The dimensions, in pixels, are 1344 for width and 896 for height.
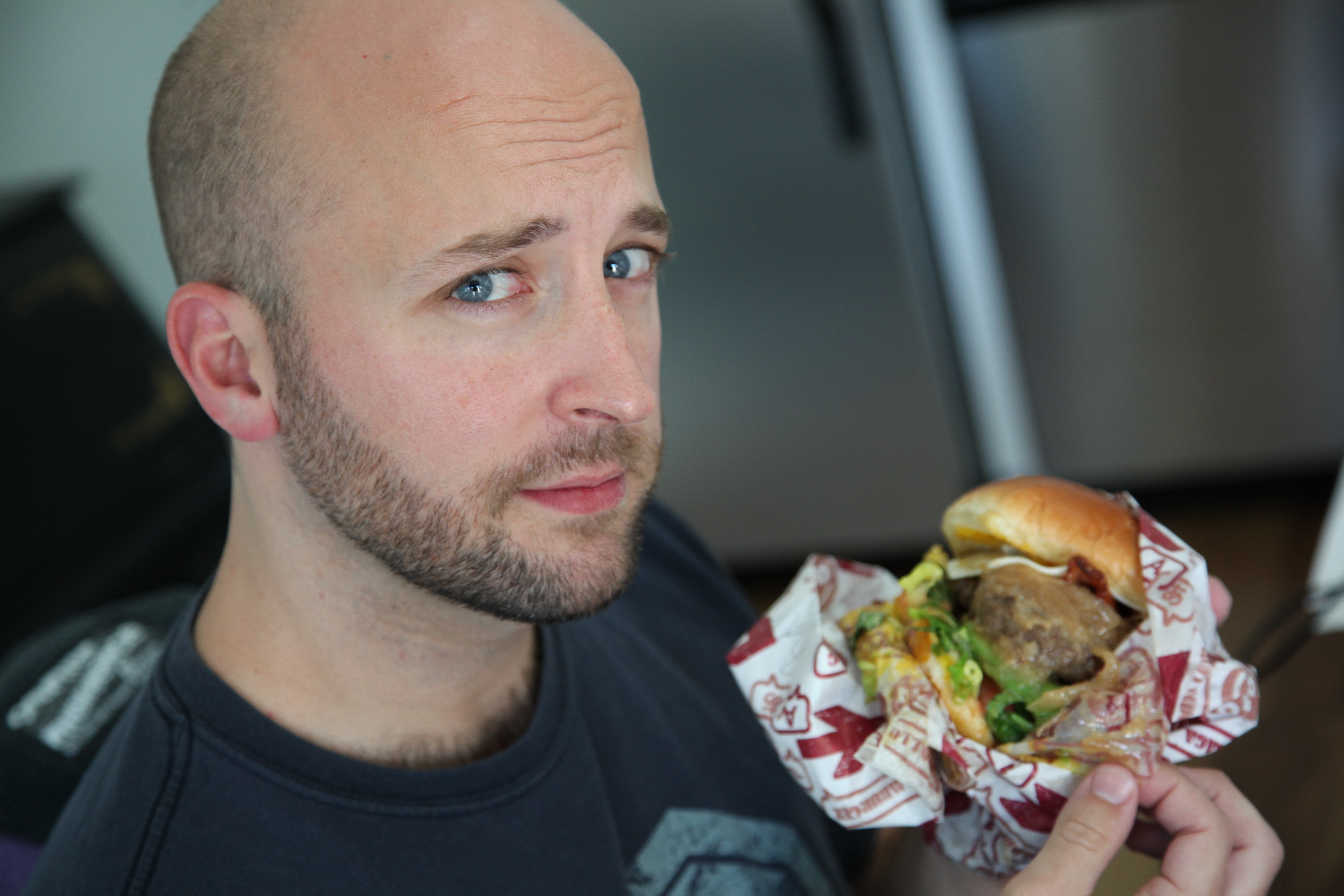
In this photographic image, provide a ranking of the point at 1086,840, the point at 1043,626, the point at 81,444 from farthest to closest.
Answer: the point at 81,444, the point at 1043,626, the point at 1086,840

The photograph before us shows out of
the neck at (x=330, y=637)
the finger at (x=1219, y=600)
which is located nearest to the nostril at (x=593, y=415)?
the neck at (x=330, y=637)

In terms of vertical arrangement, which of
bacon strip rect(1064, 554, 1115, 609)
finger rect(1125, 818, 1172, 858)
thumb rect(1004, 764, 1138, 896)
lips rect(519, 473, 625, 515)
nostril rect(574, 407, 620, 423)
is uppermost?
nostril rect(574, 407, 620, 423)

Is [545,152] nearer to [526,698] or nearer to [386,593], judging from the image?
[386,593]

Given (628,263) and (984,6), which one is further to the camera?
(984,6)

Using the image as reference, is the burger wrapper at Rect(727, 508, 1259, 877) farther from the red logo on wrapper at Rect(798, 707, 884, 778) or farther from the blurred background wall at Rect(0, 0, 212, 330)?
the blurred background wall at Rect(0, 0, 212, 330)

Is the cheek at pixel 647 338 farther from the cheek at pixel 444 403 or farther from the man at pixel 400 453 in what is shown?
the cheek at pixel 444 403

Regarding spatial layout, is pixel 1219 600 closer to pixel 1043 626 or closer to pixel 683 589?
pixel 1043 626

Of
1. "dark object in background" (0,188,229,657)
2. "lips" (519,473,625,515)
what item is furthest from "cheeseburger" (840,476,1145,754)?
"dark object in background" (0,188,229,657)

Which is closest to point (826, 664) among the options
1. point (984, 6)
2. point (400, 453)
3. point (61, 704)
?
point (400, 453)
